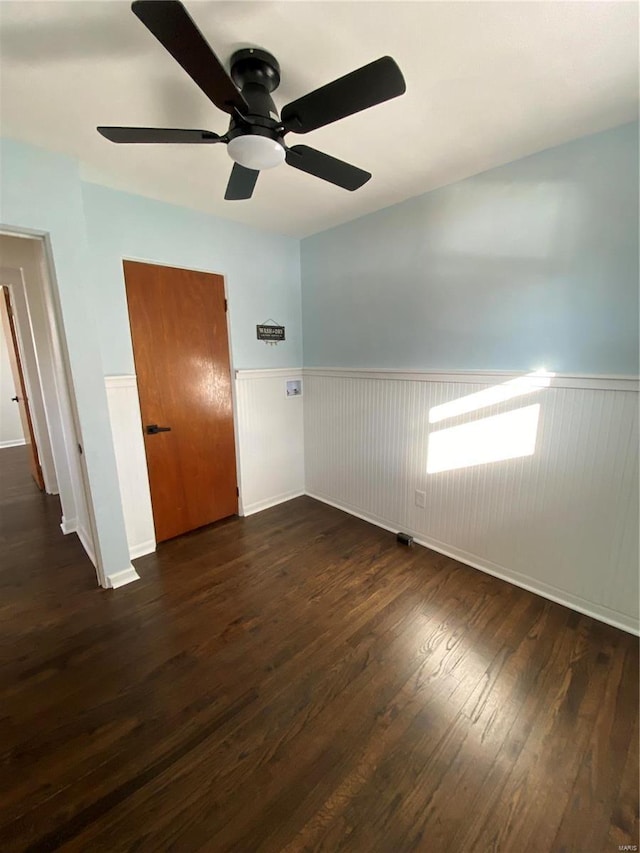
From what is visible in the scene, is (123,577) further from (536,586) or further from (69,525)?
(536,586)

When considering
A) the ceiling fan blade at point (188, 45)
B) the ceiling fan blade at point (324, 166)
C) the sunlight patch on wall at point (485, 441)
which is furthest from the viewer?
the sunlight patch on wall at point (485, 441)

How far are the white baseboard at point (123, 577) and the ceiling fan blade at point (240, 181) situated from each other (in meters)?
2.37

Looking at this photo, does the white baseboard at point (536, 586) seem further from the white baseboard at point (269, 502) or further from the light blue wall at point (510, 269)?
the light blue wall at point (510, 269)

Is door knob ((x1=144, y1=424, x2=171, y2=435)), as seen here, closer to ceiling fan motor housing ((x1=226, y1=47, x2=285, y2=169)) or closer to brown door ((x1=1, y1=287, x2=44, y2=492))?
ceiling fan motor housing ((x1=226, y1=47, x2=285, y2=169))

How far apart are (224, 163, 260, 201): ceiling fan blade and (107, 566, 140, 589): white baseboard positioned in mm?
2374

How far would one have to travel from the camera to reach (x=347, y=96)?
1.13 metres

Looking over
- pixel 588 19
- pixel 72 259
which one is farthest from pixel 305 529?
pixel 588 19

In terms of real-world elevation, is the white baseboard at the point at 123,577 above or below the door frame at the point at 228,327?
below

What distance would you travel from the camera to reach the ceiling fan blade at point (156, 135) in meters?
1.25

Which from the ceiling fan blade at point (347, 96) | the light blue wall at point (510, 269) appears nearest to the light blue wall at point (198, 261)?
the light blue wall at point (510, 269)

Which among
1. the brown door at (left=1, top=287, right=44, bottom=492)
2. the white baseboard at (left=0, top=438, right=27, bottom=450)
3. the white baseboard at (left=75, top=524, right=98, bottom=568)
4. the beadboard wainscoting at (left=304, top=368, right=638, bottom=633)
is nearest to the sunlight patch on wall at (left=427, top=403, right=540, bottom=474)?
the beadboard wainscoting at (left=304, top=368, right=638, bottom=633)

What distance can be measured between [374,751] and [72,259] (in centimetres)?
273

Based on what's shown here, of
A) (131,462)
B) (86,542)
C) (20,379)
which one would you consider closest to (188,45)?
(131,462)

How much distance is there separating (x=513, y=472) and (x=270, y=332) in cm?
226
